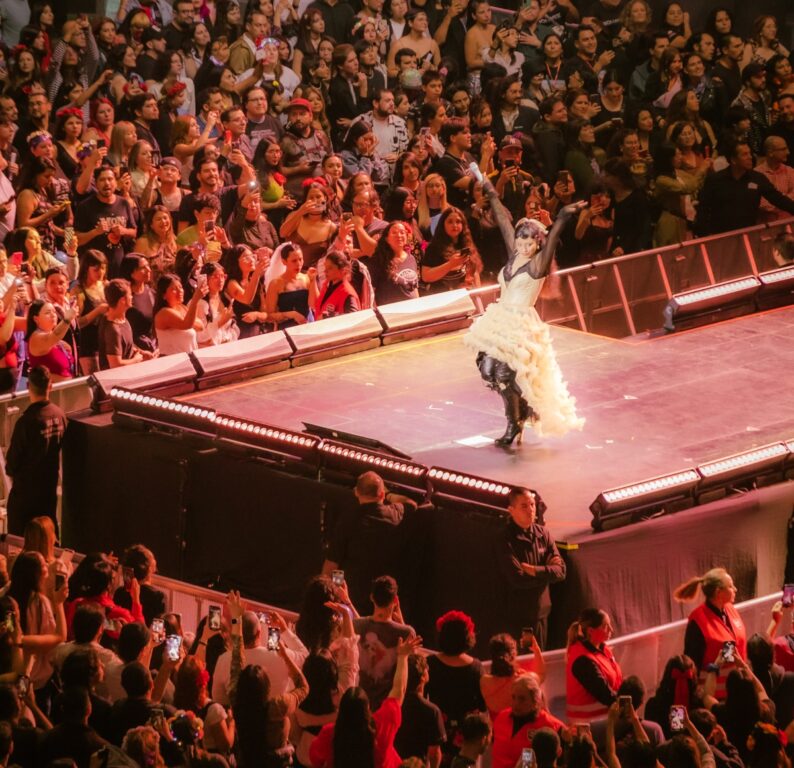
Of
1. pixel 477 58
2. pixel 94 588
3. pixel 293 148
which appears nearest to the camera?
pixel 94 588

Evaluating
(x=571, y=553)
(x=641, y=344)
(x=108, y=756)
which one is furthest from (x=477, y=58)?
(x=108, y=756)

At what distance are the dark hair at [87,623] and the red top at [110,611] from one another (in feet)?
1.17

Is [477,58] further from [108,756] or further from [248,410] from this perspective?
[108,756]

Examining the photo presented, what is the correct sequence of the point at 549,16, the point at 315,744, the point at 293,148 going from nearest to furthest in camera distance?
the point at 315,744, the point at 293,148, the point at 549,16

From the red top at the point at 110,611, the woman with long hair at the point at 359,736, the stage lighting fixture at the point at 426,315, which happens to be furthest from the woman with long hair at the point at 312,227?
the woman with long hair at the point at 359,736

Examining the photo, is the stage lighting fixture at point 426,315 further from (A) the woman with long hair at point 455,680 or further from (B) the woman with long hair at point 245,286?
(A) the woman with long hair at point 455,680

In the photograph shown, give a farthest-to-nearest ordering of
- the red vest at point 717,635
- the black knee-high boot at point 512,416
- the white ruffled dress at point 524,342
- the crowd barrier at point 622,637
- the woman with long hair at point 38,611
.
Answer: the black knee-high boot at point 512,416
the white ruffled dress at point 524,342
the red vest at point 717,635
the crowd barrier at point 622,637
the woman with long hair at point 38,611

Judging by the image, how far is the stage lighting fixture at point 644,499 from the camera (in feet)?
36.2

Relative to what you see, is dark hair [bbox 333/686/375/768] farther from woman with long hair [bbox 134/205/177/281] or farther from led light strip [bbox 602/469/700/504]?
woman with long hair [bbox 134/205/177/281]

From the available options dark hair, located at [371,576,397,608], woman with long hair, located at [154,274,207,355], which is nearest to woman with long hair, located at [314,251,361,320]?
woman with long hair, located at [154,274,207,355]

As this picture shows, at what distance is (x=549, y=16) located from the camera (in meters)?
21.8

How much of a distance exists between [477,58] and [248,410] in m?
8.09

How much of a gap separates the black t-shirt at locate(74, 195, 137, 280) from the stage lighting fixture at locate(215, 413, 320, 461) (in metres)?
3.01

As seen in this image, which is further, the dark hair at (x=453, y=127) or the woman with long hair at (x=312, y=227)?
the dark hair at (x=453, y=127)
